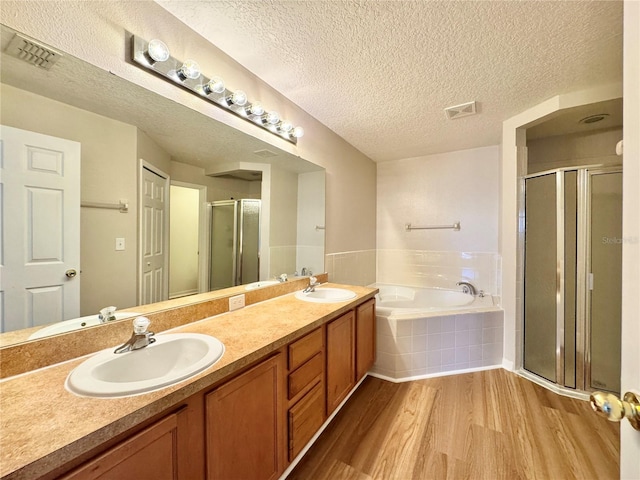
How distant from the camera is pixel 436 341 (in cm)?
229

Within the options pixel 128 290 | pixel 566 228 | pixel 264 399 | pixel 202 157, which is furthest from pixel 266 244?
pixel 566 228

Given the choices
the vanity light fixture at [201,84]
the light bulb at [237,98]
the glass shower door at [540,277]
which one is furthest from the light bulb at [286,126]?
the glass shower door at [540,277]

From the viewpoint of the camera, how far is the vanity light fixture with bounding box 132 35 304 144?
113 centimetres

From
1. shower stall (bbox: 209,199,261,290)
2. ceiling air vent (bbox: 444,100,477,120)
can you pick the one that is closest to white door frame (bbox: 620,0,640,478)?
shower stall (bbox: 209,199,261,290)

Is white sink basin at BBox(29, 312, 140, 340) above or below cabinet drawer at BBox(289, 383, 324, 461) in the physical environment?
above

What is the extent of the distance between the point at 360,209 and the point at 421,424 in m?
2.19

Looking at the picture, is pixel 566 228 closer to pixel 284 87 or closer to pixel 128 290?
pixel 284 87

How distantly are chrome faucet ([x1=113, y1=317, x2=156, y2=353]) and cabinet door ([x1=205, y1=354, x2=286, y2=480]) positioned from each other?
1.25 feet

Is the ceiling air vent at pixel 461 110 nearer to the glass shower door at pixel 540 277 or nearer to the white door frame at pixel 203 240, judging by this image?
the glass shower door at pixel 540 277

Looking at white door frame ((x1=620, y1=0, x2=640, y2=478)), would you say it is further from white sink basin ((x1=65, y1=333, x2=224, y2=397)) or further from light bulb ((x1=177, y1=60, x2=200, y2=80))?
light bulb ((x1=177, y1=60, x2=200, y2=80))

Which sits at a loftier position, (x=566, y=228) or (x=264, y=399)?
(x=566, y=228)

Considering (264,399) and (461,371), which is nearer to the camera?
(264,399)

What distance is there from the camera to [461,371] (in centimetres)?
233

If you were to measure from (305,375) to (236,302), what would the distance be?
1.88 feet
